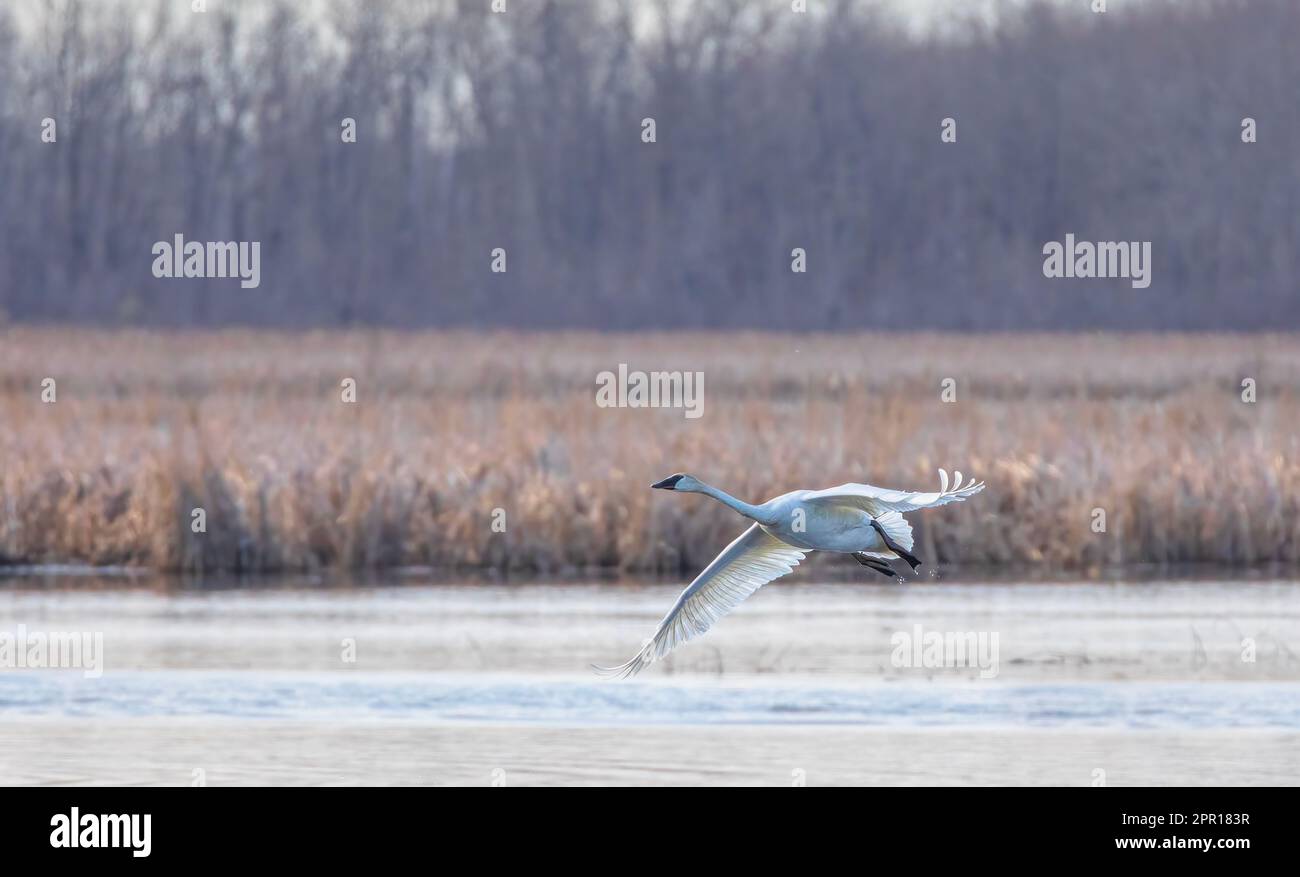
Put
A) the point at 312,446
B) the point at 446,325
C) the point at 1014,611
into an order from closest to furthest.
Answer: the point at 1014,611
the point at 312,446
the point at 446,325

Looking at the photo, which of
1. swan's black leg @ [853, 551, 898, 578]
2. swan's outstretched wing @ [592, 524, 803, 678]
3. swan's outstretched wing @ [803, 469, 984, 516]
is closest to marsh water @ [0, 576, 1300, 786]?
swan's outstretched wing @ [592, 524, 803, 678]

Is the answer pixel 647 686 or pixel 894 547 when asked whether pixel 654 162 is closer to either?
pixel 647 686

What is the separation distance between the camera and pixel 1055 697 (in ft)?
40.8

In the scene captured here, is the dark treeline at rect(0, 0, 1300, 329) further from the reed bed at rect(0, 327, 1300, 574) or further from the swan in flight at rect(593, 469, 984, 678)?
the swan in flight at rect(593, 469, 984, 678)

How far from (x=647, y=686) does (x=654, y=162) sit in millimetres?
43822

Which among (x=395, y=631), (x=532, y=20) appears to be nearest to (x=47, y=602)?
(x=395, y=631)

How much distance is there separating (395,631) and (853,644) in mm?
2883

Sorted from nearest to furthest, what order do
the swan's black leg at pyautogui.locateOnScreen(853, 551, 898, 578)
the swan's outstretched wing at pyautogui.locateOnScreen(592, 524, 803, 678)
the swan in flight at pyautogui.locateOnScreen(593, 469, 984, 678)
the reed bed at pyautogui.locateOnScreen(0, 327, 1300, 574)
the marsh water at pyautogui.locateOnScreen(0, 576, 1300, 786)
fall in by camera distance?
the swan's black leg at pyautogui.locateOnScreen(853, 551, 898, 578) → the swan in flight at pyautogui.locateOnScreen(593, 469, 984, 678) → the swan's outstretched wing at pyautogui.locateOnScreen(592, 524, 803, 678) → the marsh water at pyautogui.locateOnScreen(0, 576, 1300, 786) → the reed bed at pyautogui.locateOnScreen(0, 327, 1300, 574)

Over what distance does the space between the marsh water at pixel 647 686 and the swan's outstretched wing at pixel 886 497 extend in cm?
214

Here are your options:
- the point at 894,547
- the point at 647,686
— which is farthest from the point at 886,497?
the point at 647,686

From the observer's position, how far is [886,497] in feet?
27.0

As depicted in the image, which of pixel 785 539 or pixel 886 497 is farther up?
pixel 886 497

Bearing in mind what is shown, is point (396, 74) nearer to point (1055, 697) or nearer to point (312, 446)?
point (312, 446)

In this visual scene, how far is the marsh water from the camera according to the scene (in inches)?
427
